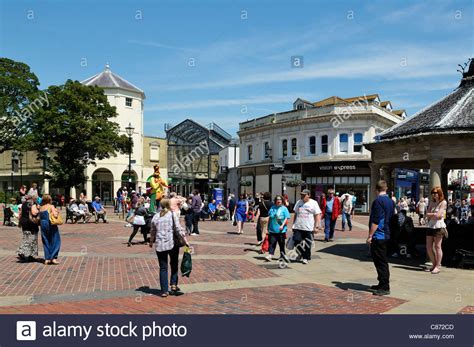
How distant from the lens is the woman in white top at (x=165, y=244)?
7.53m

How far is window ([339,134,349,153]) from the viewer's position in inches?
1561

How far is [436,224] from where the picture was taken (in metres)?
9.66

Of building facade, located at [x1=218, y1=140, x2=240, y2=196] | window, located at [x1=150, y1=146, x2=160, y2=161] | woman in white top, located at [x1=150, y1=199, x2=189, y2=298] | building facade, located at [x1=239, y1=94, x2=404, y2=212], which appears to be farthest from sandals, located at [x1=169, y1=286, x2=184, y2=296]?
window, located at [x1=150, y1=146, x2=160, y2=161]

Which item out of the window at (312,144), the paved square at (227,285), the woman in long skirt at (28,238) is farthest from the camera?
the window at (312,144)

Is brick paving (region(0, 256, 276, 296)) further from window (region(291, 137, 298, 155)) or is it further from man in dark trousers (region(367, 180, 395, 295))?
window (region(291, 137, 298, 155))

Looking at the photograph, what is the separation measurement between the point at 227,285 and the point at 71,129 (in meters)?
32.2

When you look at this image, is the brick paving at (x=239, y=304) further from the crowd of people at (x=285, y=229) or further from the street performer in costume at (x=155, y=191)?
the street performer in costume at (x=155, y=191)

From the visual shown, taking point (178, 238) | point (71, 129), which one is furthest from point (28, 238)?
point (71, 129)

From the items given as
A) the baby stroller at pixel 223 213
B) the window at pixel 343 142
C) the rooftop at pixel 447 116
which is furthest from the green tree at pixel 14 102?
the rooftop at pixel 447 116

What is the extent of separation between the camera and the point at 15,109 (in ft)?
128

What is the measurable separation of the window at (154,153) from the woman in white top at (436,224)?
52996 millimetres

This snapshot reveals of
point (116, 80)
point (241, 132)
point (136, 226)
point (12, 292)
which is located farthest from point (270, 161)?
point (12, 292)

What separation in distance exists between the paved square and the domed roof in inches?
1674

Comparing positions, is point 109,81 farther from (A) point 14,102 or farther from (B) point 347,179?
(B) point 347,179
